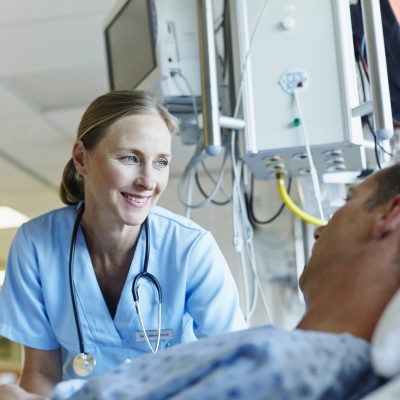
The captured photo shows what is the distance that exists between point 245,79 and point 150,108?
45 cm

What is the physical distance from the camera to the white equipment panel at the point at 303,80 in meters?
1.73

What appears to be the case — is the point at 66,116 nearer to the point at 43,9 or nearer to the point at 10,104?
the point at 10,104

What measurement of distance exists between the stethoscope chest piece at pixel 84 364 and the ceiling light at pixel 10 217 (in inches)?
168

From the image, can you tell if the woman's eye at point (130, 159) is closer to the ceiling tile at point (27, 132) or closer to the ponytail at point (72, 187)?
the ponytail at point (72, 187)

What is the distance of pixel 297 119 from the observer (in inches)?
68.7

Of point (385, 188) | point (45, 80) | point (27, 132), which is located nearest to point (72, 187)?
point (385, 188)

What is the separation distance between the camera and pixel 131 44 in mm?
2295

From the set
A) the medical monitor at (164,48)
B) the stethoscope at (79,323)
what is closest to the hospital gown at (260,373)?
the stethoscope at (79,323)

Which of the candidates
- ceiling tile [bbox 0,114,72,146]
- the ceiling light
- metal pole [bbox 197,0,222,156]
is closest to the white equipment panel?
metal pole [bbox 197,0,222,156]

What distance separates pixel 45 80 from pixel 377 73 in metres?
2.13

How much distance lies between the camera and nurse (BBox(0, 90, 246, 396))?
1.39 m

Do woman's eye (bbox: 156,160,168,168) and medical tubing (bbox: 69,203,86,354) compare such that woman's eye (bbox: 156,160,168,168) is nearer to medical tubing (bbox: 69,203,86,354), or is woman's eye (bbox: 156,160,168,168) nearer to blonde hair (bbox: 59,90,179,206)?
blonde hair (bbox: 59,90,179,206)

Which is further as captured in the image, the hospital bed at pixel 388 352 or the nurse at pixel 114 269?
the nurse at pixel 114 269

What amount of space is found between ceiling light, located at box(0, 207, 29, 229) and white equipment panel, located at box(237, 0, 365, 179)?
407 centimetres
